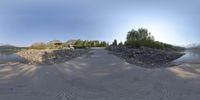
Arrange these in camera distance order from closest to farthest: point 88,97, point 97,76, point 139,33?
1. point 88,97
2. point 97,76
3. point 139,33

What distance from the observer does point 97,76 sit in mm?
7285

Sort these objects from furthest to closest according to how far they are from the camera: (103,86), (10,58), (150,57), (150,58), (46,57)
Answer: (46,57) → (10,58) → (150,57) → (150,58) → (103,86)

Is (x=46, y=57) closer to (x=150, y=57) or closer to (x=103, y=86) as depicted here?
(x=150, y=57)

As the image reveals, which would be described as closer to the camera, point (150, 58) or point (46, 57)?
point (150, 58)

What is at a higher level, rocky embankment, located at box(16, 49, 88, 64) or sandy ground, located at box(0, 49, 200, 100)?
sandy ground, located at box(0, 49, 200, 100)

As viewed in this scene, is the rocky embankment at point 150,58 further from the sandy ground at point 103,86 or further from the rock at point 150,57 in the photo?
the sandy ground at point 103,86

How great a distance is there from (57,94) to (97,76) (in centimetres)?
225

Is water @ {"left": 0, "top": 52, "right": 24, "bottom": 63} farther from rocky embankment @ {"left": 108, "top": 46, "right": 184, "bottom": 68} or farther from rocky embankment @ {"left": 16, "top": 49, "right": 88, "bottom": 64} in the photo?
rocky embankment @ {"left": 108, "top": 46, "right": 184, "bottom": 68}

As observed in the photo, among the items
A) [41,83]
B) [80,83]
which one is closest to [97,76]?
[80,83]

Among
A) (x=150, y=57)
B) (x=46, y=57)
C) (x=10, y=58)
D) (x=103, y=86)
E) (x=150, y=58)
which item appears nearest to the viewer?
(x=103, y=86)

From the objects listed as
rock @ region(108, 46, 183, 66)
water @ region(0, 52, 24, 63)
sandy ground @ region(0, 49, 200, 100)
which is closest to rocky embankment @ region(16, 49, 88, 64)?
water @ region(0, 52, 24, 63)

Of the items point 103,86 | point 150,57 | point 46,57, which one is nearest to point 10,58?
point 46,57

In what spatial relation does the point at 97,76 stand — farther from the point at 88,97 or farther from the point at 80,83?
the point at 88,97

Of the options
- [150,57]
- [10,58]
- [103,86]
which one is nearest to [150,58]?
[150,57]
